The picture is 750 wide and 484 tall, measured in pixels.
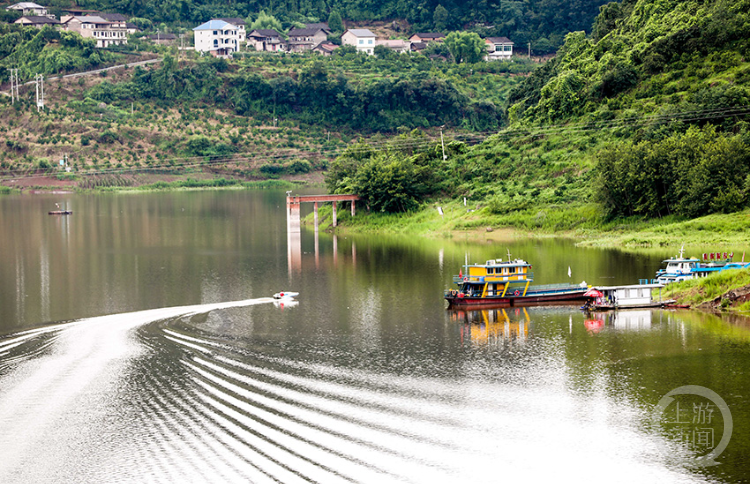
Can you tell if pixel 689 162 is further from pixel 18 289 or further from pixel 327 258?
pixel 18 289

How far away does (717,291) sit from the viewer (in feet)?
174

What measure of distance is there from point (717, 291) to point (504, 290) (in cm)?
1310

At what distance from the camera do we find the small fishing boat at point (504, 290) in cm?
5647

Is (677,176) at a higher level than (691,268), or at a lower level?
higher

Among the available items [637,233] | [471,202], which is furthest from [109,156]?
[637,233]

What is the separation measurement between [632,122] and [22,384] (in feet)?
258

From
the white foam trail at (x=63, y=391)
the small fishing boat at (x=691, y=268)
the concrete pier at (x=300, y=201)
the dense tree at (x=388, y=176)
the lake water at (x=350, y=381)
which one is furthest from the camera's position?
the dense tree at (x=388, y=176)

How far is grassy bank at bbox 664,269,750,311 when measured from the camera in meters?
51.4

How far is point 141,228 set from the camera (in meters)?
108

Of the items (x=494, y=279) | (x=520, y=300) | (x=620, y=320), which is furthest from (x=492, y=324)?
(x=620, y=320)

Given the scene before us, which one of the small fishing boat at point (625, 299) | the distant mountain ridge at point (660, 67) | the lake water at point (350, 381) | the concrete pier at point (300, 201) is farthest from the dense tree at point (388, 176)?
the small fishing boat at point (625, 299)

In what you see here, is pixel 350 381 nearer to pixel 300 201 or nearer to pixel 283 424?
pixel 283 424

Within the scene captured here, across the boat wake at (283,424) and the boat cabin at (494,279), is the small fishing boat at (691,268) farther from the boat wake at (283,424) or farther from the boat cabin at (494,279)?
the boat wake at (283,424)

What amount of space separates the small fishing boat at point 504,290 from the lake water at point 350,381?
5.02ft
